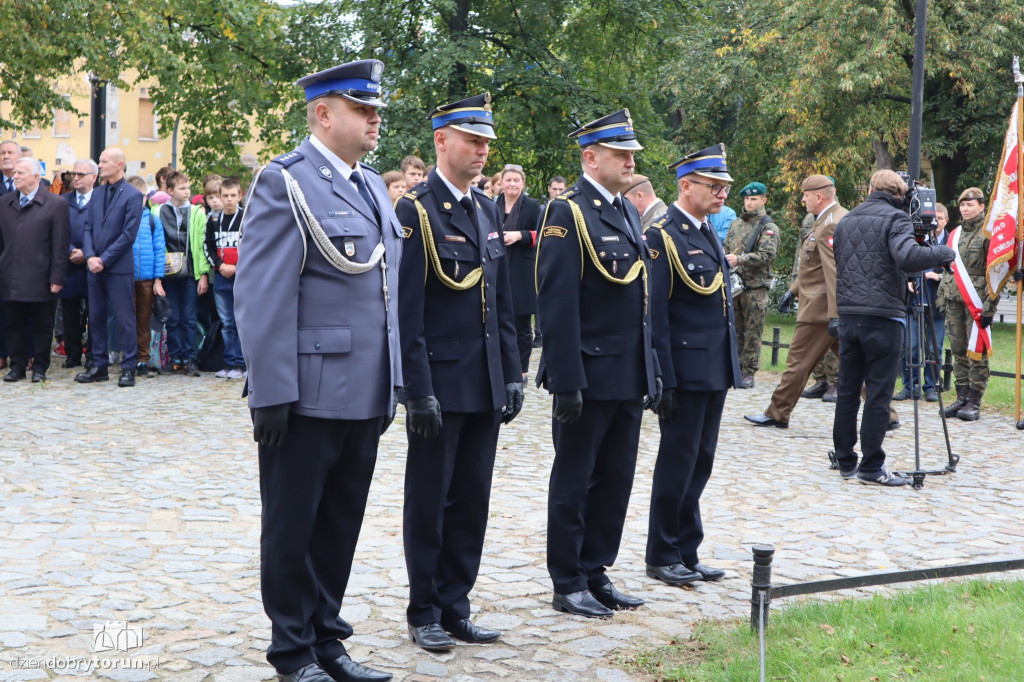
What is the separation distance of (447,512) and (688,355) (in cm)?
171

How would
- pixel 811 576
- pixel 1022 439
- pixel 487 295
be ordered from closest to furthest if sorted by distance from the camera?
pixel 487 295 → pixel 811 576 → pixel 1022 439

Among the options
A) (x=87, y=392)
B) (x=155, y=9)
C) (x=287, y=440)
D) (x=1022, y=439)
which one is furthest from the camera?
(x=155, y=9)

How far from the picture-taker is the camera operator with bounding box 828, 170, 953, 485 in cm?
866

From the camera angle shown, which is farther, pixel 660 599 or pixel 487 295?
pixel 660 599

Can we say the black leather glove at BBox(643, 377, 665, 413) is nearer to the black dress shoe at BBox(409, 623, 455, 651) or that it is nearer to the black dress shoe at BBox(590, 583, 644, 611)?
the black dress shoe at BBox(590, 583, 644, 611)

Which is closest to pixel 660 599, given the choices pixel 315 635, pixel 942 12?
pixel 315 635

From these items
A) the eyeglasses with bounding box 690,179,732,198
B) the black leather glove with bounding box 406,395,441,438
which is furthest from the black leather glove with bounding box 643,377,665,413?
the black leather glove with bounding box 406,395,441,438

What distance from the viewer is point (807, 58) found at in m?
24.3

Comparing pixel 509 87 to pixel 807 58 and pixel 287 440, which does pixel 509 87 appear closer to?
pixel 807 58

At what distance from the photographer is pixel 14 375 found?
12797mm

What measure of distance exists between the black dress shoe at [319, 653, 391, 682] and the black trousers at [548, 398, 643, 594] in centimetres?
128

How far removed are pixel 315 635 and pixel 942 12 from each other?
75.3ft

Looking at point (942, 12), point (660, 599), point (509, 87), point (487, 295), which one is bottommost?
point (660, 599)

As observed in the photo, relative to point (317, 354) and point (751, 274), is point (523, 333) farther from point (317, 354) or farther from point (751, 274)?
point (317, 354)
